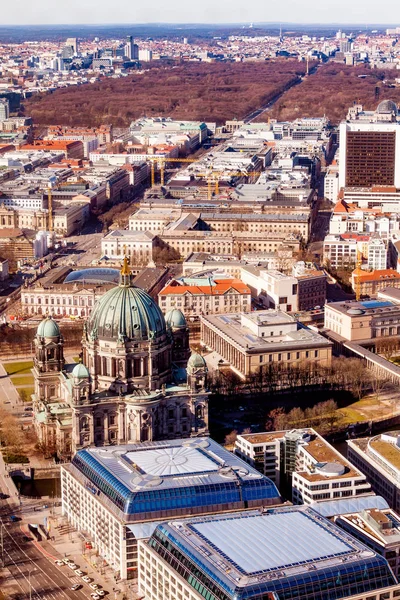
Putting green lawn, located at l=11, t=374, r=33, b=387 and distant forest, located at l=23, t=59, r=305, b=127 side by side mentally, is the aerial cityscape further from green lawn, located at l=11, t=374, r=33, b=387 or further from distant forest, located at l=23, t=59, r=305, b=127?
distant forest, located at l=23, t=59, r=305, b=127

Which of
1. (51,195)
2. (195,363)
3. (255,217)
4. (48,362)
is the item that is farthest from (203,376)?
(51,195)

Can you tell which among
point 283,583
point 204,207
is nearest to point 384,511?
point 283,583

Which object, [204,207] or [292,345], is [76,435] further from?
[204,207]

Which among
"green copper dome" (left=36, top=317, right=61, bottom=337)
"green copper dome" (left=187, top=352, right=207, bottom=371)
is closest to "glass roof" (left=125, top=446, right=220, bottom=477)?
"green copper dome" (left=187, top=352, right=207, bottom=371)

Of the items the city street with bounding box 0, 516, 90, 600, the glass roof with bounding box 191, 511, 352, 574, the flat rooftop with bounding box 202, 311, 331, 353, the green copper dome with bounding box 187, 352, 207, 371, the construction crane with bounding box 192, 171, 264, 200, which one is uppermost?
the green copper dome with bounding box 187, 352, 207, 371

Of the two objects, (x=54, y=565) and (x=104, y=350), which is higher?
(x=104, y=350)

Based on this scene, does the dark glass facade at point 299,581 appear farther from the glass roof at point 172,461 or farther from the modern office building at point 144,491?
the glass roof at point 172,461
